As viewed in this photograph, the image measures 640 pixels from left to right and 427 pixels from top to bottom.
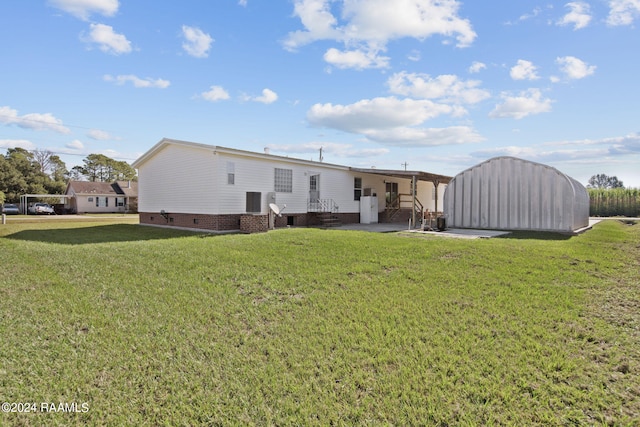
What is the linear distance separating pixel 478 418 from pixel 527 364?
107 cm

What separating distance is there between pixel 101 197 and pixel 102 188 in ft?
5.73

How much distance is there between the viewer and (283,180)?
55.8 ft

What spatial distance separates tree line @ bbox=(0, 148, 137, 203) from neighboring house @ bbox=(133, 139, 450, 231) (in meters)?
25.6

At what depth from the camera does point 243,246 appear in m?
9.30

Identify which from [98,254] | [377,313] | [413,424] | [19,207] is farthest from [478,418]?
[19,207]

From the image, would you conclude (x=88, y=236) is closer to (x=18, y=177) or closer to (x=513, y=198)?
(x=513, y=198)

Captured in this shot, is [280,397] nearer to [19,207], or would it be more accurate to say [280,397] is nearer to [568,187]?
[568,187]

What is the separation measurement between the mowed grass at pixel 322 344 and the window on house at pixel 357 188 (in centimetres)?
1393

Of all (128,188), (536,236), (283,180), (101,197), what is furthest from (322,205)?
(128,188)

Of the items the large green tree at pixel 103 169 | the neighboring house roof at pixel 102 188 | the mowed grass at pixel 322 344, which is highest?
the large green tree at pixel 103 169

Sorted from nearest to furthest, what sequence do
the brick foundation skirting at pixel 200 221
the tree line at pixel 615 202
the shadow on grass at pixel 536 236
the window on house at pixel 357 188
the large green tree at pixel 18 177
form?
the shadow on grass at pixel 536 236
the brick foundation skirting at pixel 200 221
the window on house at pixel 357 188
the tree line at pixel 615 202
the large green tree at pixel 18 177

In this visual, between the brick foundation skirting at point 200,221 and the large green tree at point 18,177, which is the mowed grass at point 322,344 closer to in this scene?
A: the brick foundation skirting at point 200,221

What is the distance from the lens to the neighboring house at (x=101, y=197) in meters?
41.0

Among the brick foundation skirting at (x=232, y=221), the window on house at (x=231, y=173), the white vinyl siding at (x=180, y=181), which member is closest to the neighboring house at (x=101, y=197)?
the white vinyl siding at (x=180, y=181)
